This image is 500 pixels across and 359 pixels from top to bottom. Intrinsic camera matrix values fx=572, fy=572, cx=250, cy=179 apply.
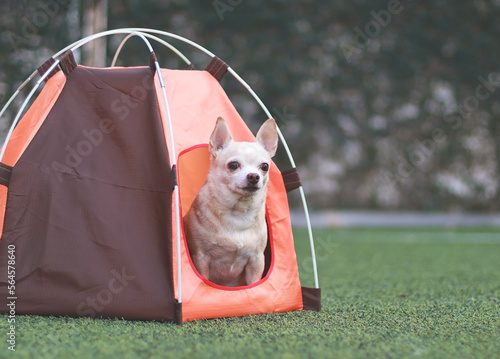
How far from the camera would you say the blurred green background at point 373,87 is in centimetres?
1234

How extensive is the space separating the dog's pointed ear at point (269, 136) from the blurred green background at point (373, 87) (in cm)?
874

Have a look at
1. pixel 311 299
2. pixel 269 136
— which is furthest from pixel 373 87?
pixel 311 299

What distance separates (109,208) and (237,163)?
2.42 feet

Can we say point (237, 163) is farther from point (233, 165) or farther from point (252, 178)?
point (252, 178)

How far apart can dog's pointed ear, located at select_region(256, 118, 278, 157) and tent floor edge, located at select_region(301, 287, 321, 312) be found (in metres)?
0.83

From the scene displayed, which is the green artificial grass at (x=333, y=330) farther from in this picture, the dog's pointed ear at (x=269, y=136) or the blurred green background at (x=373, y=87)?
the blurred green background at (x=373, y=87)

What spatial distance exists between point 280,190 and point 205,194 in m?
0.50

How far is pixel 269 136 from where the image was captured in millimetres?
3357

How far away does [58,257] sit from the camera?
2844 millimetres

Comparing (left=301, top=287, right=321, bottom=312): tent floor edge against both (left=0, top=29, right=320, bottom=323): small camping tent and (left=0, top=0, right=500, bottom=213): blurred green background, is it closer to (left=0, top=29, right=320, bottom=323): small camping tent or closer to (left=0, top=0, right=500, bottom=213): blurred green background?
(left=0, top=29, right=320, bottom=323): small camping tent

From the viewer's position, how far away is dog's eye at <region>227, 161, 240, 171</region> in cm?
319

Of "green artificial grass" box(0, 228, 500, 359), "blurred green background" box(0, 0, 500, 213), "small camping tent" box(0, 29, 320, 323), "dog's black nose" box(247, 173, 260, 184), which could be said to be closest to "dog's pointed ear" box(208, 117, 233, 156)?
"small camping tent" box(0, 29, 320, 323)

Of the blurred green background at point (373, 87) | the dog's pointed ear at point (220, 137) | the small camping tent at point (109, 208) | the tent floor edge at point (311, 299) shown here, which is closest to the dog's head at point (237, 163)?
the dog's pointed ear at point (220, 137)

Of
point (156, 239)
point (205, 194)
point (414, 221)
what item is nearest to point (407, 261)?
point (205, 194)
